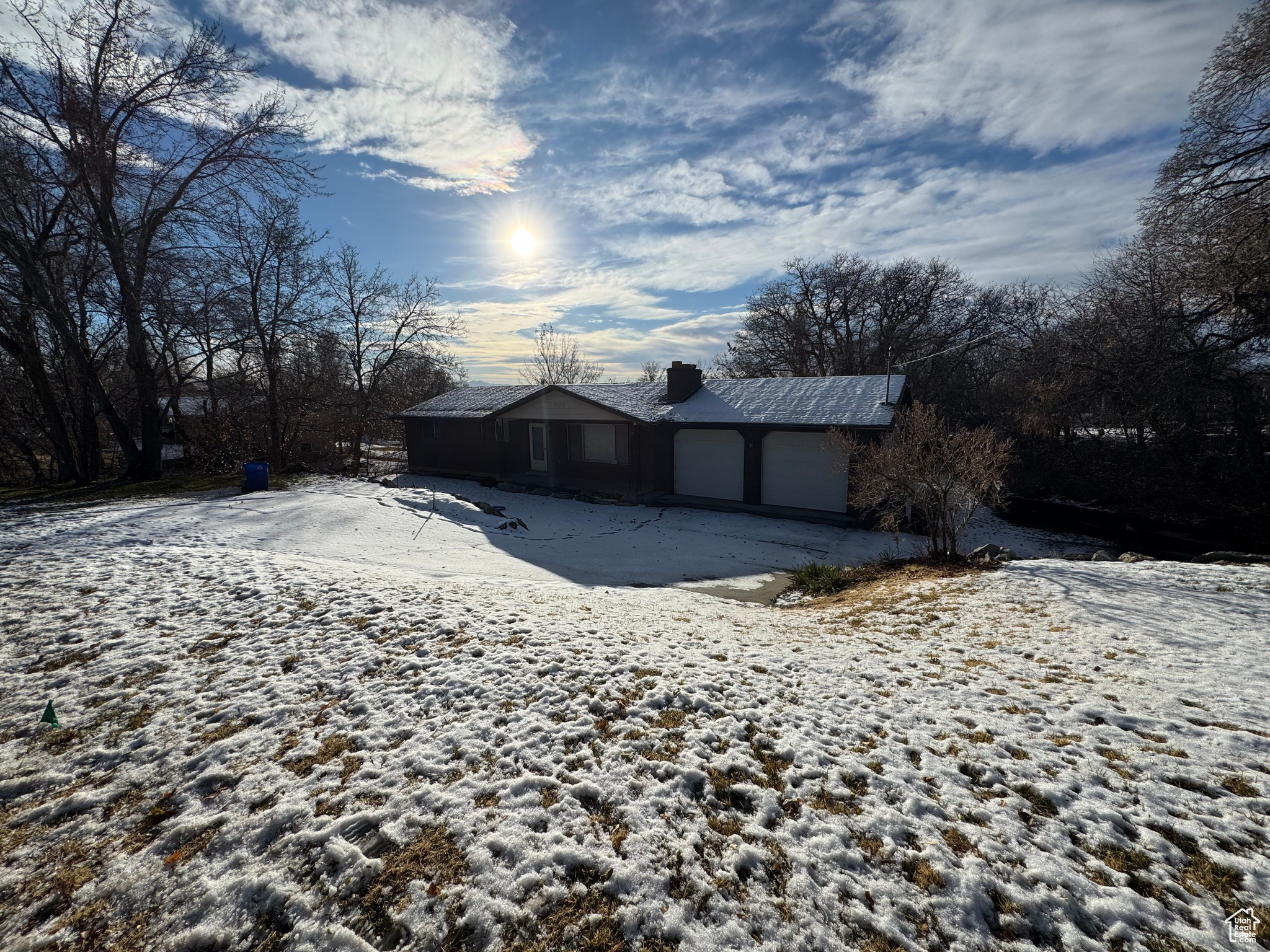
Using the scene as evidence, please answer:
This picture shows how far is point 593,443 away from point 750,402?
5.84 metres

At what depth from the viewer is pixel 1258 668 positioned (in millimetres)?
4332

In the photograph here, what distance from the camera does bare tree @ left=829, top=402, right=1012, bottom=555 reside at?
28.2ft

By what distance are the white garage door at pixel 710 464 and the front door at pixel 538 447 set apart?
5.42 metres

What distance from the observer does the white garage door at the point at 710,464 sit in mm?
16312

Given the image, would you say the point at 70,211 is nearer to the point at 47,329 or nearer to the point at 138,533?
the point at 47,329

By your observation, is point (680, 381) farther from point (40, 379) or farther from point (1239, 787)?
point (40, 379)

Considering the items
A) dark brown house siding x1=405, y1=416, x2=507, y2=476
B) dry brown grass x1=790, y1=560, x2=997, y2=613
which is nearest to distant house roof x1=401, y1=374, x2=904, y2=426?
dark brown house siding x1=405, y1=416, x2=507, y2=476

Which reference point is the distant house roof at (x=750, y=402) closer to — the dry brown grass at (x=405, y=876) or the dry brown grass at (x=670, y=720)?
the dry brown grass at (x=670, y=720)

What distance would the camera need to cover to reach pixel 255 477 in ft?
44.3

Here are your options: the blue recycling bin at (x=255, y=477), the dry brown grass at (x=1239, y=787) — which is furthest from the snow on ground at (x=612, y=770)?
the blue recycling bin at (x=255, y=477)

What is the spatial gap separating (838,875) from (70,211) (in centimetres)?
2181

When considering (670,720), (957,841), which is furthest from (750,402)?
(957,841)

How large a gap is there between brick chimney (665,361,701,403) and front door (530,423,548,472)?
5101 mm

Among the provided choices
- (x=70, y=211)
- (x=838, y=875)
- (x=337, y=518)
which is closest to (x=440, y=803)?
(x=838, y=875)
